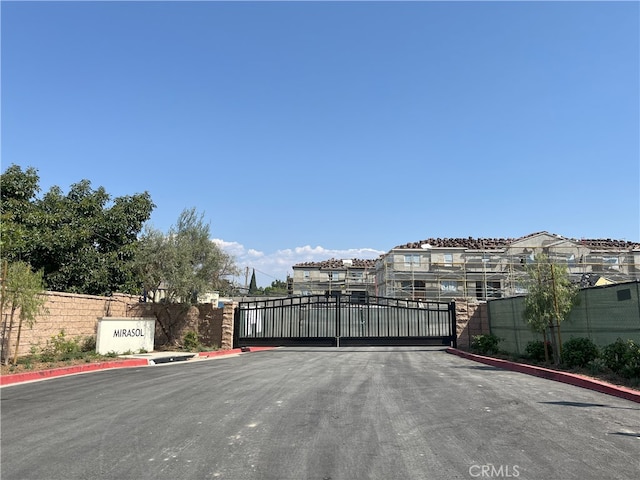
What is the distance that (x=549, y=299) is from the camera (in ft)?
43.2

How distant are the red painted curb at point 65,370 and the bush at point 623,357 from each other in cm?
1378

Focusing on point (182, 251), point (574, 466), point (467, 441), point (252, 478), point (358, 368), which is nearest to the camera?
point (252, 478)

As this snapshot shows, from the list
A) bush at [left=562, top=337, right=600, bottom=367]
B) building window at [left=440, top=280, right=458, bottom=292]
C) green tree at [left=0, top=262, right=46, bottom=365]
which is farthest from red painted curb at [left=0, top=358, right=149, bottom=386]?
building window at [left=440, top=280, right=458, bottom=292]

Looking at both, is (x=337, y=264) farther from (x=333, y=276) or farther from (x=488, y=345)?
(x=488, y=345)

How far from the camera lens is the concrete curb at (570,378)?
8648 millimetres

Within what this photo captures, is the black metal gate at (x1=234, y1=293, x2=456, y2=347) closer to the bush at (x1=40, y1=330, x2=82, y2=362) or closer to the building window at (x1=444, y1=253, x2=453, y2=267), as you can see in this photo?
the bush at (x1=40, y1=330, x2=82, y2=362)

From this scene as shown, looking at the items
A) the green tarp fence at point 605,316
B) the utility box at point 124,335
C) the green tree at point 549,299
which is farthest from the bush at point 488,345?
the utility box at point 124,335

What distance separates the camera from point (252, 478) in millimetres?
4543

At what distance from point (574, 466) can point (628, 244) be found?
62.8 metres

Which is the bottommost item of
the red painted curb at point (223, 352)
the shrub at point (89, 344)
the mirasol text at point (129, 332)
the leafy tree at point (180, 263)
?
the red painted curb at point (223, 352)

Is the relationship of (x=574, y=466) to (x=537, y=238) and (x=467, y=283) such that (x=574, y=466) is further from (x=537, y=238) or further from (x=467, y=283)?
(x=537, y=238)

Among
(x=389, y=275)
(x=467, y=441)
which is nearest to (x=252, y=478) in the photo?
(x=467, y=441)

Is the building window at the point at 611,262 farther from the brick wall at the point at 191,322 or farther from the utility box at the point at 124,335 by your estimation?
the utility box at the point at 124,335

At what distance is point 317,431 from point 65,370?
9889 millimetres
